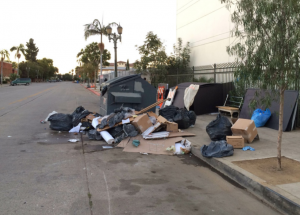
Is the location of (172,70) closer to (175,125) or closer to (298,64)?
(175,125)

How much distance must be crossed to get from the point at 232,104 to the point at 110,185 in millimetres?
8913

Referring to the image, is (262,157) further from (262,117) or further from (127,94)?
(127,94)

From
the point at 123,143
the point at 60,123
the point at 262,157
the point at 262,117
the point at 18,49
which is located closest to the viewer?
the point at 262,157

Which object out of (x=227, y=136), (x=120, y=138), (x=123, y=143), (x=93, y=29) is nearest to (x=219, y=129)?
(x=227, y=136)

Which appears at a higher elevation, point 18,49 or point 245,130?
point 18,49

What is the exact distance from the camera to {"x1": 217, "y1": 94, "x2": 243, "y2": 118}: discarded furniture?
1101cm

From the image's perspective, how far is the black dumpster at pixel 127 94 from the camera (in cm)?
1002

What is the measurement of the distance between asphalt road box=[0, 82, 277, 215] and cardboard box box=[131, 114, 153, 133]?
44.7 inches

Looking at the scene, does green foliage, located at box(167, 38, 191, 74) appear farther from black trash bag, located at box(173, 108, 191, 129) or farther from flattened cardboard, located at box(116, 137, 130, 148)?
flattened cardboard, located at box(116, 137, 130, 148)

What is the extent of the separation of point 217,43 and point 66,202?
1350 centimetres

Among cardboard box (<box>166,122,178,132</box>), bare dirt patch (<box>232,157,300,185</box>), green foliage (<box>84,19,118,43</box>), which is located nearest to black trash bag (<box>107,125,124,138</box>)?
cardboard box (<box>166,122,178,132</box>)

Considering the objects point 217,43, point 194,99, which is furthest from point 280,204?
point 217,43

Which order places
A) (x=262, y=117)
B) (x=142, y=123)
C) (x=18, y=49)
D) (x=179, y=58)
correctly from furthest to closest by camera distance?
(x=18, y=49) < (x=179, y=58) < (x=262, y=117) < (x=142, y=123)

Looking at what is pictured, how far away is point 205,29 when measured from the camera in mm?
16766
